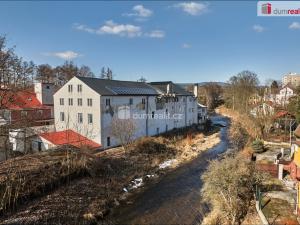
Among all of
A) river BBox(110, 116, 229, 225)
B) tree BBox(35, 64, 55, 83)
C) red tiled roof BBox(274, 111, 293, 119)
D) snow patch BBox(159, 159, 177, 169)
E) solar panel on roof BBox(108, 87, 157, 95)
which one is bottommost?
river BBox(110, 116, 229, 225)

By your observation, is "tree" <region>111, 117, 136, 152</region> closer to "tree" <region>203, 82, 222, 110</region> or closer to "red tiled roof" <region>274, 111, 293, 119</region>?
"red tiled roof" <region>274, 111, 293, 119</region>

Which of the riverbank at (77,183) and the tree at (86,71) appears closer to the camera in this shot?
the riverbank at (77,183)

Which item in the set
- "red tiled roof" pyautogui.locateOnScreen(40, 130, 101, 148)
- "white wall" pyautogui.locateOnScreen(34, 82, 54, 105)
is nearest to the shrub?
"red tiled roof" pyautogui.locateOnScreen(40, 130, 101, 148)

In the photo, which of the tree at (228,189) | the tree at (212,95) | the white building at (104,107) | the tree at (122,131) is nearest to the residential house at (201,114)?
the white building at (104,107)

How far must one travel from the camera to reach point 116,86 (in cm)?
3359

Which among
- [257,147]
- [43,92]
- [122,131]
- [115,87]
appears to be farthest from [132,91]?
[257,147]

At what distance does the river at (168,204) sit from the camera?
1484 cm

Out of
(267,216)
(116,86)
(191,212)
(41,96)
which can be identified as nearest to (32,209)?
(191,212)

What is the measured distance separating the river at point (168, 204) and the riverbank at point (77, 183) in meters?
1.16

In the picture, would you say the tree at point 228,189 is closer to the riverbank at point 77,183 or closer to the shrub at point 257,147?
the riverbank at point 77,183

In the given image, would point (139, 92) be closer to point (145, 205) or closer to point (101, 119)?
point (101, 119)

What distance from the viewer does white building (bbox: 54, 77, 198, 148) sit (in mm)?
29094

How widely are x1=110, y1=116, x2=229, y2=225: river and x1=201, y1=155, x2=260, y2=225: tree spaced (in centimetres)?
174

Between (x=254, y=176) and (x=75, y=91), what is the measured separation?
23.2 meters
